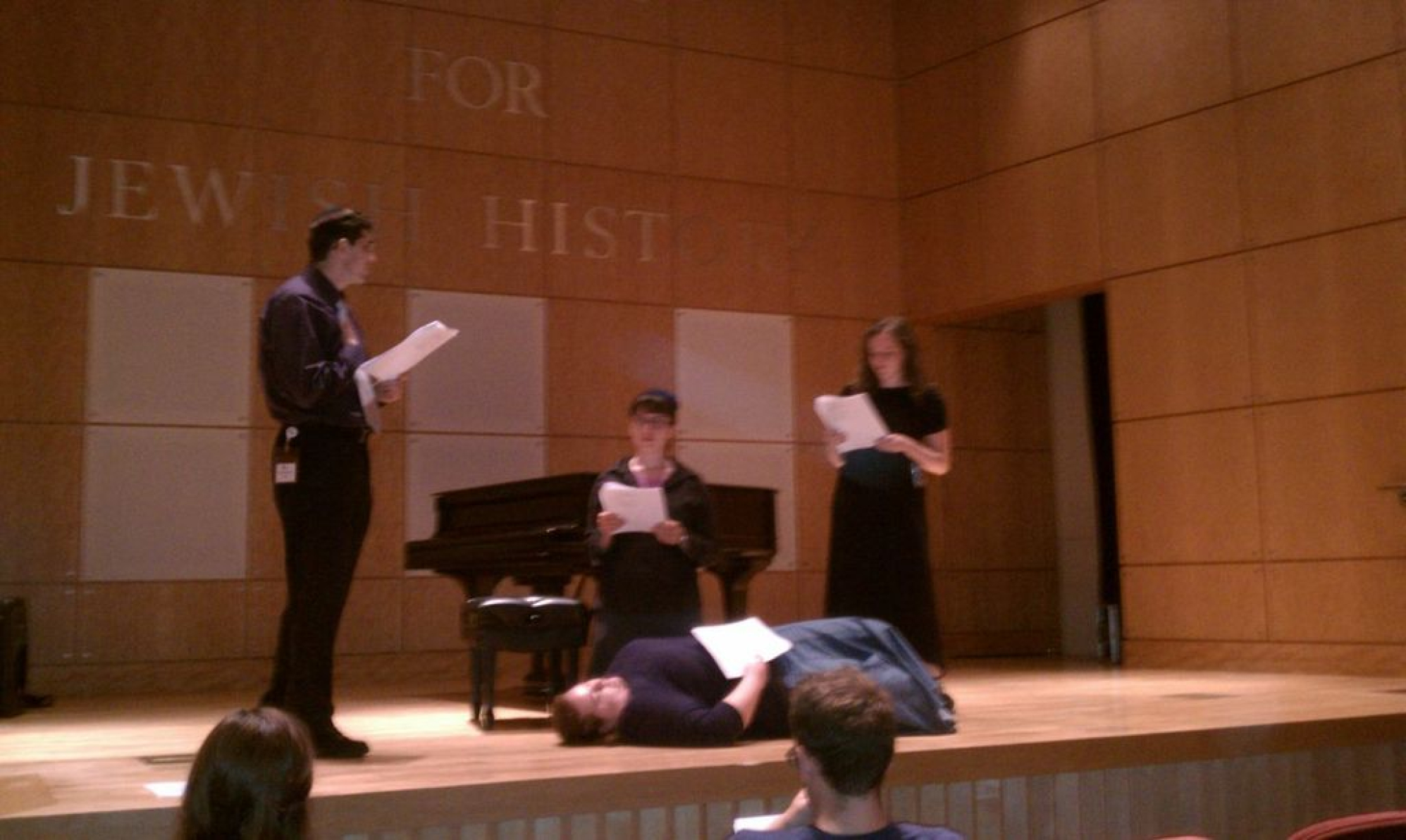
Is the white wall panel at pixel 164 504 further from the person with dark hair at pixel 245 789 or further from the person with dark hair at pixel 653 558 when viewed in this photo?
→ the person with dark hair at pixel 245 789

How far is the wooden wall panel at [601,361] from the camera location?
26.9ft

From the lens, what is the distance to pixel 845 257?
30.0ft

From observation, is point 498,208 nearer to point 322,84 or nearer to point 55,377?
point 322,84

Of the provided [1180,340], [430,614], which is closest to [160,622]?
[430,614]

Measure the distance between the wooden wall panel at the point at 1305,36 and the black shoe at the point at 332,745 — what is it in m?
5.63

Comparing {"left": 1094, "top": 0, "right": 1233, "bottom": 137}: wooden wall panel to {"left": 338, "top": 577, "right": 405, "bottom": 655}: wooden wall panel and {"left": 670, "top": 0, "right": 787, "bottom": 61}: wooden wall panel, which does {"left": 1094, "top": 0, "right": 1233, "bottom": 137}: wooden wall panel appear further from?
{"left": 338, "top": 577, "right": 405, "bottom": 655}: wooden wall panel

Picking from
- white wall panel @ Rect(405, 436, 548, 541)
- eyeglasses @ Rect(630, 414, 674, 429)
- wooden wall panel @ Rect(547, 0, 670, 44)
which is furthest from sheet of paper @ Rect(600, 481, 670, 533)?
wooden wall panel @ Rect(547, 0, 670, 44)

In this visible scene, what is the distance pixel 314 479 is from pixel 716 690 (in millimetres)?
Result: 1232

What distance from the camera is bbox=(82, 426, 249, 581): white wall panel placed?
7059 mm

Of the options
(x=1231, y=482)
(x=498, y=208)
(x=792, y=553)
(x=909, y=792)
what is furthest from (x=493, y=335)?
(x=909, y=792)

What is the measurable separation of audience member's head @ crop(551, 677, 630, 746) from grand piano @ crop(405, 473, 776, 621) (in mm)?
1599

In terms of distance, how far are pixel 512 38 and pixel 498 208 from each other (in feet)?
3.26

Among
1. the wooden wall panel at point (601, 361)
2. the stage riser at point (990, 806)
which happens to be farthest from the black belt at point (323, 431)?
the wooden wall panel at point (601, 361)

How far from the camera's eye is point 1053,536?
9617 millimetres
